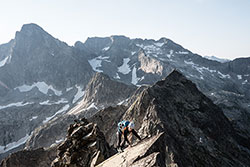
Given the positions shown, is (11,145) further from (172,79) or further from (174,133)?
(174,133)

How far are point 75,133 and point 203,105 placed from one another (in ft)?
120

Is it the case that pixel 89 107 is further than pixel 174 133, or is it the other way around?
pixel 89 107

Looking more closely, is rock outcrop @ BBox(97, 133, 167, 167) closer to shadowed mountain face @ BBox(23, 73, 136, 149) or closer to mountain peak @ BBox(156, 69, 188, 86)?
mountain peak @ BBox(156, 69, 188, 86)

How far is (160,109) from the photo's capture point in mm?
47750

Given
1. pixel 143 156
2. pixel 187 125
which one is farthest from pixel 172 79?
pixel 143 156

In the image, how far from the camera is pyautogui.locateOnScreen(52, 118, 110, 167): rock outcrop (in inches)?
835

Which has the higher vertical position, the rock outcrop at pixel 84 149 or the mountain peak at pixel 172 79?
the mountain peak at pixel 172 79

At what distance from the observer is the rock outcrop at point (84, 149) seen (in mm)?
21203

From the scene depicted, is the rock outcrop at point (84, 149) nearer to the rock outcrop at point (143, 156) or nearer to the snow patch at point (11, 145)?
the rock outcrop at point (143, 156)

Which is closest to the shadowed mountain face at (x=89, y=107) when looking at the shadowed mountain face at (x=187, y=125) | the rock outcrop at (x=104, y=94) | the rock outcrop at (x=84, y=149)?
the rock outcrop at (x=104, y=94)

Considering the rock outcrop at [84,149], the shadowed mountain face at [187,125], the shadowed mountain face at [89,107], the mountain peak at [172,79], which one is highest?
the mountain peak at [172,79]

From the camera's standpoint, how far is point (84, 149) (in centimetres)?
2302

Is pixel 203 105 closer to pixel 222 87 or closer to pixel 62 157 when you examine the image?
pixel 62 157

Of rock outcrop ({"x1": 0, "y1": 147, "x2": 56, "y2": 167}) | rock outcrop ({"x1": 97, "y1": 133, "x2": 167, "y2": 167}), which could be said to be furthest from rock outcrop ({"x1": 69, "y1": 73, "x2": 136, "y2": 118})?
rock outcrop ({"x1": 97, "y1": 133, "x2": 167, "y2": 167})
